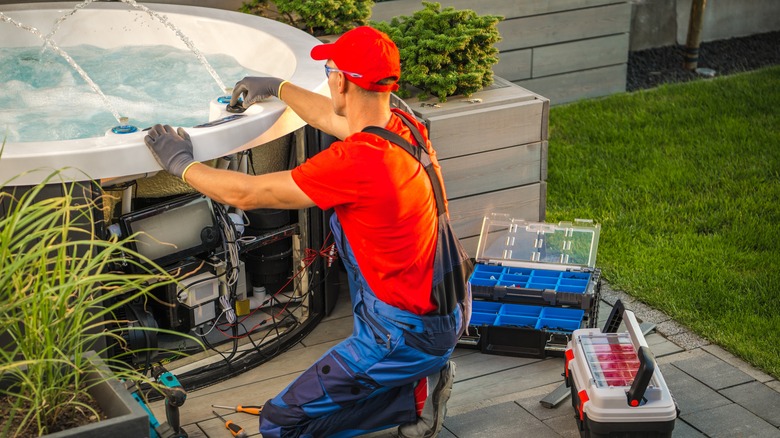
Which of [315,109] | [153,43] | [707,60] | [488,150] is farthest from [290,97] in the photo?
[707,60]

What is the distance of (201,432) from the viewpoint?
318 cm

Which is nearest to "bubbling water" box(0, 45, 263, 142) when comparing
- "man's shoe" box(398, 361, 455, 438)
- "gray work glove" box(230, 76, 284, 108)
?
"gray work glove" box(230, 76, 284, 108)

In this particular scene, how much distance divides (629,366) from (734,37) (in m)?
5.00

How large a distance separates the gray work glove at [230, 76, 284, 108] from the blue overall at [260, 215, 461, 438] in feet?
1.98

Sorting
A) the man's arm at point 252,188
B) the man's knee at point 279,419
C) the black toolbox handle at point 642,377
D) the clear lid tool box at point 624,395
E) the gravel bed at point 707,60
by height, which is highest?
the man's arm at point 252,188

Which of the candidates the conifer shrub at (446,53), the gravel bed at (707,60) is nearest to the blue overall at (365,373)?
the conifer shrub at (446,53)

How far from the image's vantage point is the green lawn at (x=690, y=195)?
3.92 metres

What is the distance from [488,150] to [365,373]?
4.36ft

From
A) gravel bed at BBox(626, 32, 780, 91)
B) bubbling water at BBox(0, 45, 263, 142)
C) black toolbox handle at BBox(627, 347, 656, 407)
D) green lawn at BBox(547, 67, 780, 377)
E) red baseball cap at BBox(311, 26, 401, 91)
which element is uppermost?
red baseball cap at BBox(311, 26, 401, 91)

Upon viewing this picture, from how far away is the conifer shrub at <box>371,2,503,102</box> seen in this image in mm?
3885

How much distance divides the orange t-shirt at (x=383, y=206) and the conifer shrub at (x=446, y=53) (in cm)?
106

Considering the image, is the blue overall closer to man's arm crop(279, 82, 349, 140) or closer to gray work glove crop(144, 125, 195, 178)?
man's arm crop(279, 82, 349, 140)

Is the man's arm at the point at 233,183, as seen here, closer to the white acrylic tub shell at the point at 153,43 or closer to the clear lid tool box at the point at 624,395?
the white acrylic tub shell at the point at 153,43

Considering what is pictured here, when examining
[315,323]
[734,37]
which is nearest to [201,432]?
[315,323]
